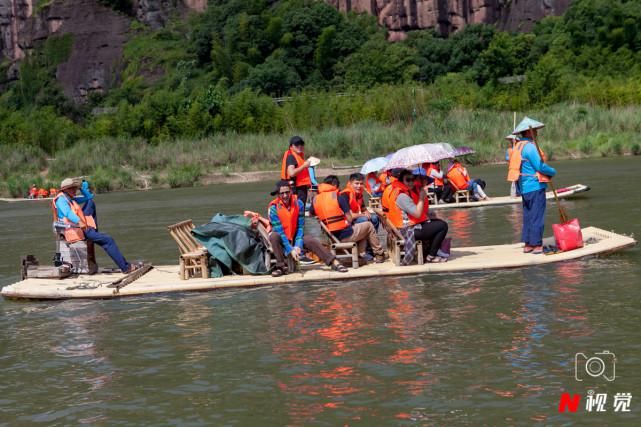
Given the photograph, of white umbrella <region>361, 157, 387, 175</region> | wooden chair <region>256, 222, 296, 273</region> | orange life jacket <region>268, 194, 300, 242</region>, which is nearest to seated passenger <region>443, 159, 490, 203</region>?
white umbrella <region>361, 157, 387, 175</region>

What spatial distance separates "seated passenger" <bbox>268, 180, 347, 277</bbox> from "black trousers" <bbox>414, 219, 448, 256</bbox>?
1.13 meters

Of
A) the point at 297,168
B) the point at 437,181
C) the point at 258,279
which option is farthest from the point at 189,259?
the point at 437,181

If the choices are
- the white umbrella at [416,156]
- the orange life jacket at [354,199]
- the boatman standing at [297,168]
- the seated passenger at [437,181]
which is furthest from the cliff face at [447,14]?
the white umbrella at [416,156]

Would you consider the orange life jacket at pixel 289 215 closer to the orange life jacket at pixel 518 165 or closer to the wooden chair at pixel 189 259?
the wooden chair at pixel 189 259

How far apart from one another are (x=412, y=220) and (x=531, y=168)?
5.76 feet

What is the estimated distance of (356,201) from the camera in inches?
632

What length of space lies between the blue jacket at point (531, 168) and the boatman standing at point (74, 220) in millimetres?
5635

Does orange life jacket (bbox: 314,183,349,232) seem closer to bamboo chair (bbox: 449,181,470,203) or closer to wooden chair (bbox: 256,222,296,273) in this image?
wooden chair (bbox: 256,222,296,273)

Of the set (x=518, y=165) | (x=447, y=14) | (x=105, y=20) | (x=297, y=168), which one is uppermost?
(x=105, y=20)

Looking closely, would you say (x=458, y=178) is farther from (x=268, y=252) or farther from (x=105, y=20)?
(x=105, y=20)

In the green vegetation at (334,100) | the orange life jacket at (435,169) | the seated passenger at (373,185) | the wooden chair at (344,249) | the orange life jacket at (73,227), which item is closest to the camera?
the wooden chair at (344,249)

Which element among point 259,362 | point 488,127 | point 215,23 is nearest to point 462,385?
point 259,362

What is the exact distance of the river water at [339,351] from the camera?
848 cm

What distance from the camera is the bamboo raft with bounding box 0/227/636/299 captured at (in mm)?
13906
